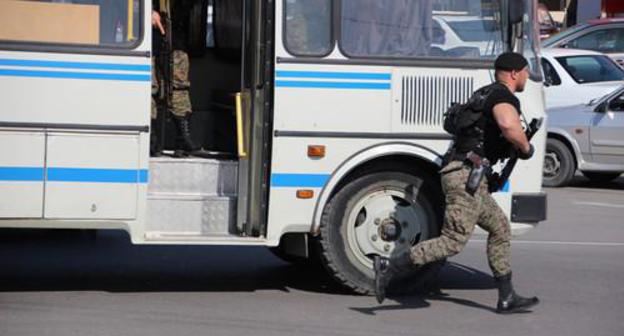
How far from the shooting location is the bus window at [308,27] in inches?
326

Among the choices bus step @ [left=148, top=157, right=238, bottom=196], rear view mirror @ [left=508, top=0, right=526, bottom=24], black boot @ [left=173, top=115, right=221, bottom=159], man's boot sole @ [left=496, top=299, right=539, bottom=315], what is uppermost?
rear view mirror @ [left=508, top=0, right=526, bottom=24]

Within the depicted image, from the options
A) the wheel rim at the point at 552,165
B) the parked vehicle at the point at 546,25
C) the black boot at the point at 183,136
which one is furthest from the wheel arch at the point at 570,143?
the parked vehicle at the point at 546,25

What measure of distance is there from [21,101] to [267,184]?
1.70 metres

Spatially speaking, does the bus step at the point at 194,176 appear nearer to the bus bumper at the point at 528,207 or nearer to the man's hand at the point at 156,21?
the man's hand at the point at 156,21

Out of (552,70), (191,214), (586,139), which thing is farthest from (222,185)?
(552,70)

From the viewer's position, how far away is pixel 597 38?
73.7 feet

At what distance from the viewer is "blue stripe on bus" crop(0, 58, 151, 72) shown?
7.86 m

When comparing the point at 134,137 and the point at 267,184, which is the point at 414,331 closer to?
the point at 267,184

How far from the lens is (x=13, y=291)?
872 centimetres

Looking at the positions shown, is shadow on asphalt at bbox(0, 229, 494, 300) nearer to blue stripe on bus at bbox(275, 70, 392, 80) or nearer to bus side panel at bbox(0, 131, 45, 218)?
bus side panel at bbox(0, 131, 45, 218)

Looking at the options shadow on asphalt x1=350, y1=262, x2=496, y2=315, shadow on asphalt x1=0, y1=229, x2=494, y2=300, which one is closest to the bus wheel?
shadow on asphalt x1=350, y1=262, x2=496, y2=315

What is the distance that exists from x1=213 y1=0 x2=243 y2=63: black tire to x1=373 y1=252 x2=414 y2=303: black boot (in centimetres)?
217


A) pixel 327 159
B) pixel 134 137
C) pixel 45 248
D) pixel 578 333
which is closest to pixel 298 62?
pixel 327 159

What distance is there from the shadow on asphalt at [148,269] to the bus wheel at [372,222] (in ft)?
1.02
